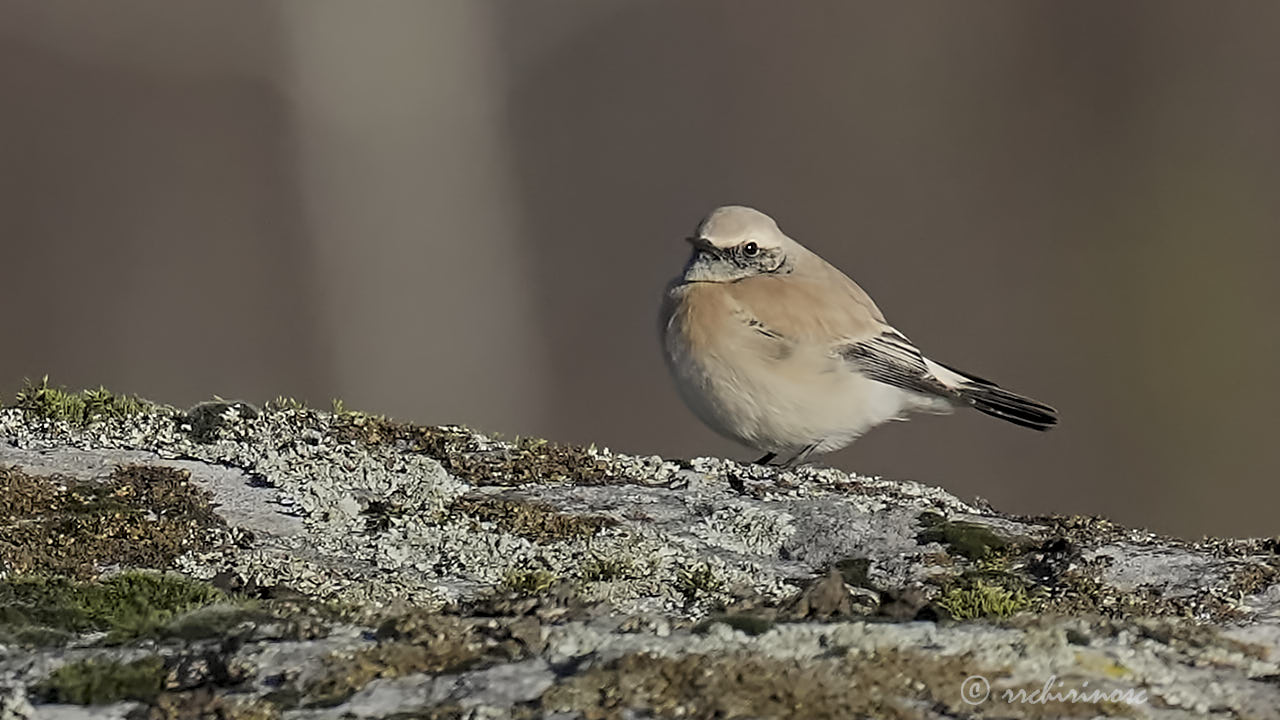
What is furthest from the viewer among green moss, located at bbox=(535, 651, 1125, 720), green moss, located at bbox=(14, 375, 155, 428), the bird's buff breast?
the bird's buff breast

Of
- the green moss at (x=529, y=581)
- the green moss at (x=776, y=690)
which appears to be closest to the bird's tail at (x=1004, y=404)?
the green moss at (x=529, y=581)

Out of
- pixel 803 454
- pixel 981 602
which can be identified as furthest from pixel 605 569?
pixel 803 454

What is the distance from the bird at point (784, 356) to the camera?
9.08m

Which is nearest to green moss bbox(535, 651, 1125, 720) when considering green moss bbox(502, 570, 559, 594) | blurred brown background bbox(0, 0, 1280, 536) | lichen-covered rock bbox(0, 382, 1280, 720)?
lichen-covered rock bbox(0, 382, 1280, 720)

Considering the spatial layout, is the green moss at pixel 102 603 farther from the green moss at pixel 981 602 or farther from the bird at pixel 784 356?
the bird at pixel 784 356

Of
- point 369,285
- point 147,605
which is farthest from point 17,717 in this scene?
point 369,285

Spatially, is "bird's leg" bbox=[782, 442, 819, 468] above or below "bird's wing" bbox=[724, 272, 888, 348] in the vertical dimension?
below

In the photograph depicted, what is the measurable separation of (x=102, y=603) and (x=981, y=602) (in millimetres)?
2757

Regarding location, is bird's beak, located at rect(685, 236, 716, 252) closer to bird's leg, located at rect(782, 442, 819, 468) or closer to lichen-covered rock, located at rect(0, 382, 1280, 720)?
bird's leg, located at rect(782, 442, 819, 468)

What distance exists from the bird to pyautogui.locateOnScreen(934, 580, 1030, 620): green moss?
4.00 m

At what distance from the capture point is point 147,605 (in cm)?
475

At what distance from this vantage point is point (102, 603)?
475 centimetres

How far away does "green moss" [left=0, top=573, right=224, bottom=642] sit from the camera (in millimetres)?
4473

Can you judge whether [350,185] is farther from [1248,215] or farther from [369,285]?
[1248,215]
